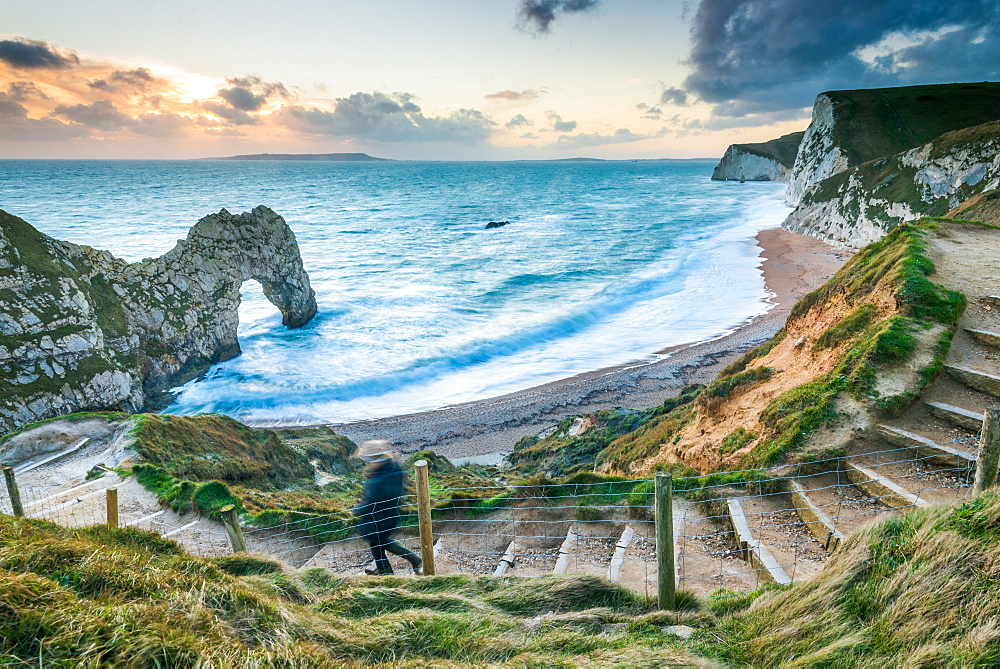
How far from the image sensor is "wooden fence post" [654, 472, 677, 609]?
14.5 feet

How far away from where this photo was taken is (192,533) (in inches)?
351

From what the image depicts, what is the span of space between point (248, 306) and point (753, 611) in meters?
36.6

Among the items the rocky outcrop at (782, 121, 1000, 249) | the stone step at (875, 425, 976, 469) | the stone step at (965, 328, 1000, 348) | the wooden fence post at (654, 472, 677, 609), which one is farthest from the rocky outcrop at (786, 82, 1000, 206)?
the wooden fence post at (654, 472, 677, 609)

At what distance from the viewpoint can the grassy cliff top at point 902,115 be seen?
5488 cm

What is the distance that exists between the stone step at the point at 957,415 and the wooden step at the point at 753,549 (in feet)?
9.75

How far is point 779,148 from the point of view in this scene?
123 m

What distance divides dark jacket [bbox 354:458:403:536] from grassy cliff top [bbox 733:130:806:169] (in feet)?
434

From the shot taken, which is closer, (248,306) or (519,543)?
(519,543)

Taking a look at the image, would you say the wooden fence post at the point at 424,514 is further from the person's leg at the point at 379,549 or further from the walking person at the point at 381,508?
the person's leg at the point at 379,549

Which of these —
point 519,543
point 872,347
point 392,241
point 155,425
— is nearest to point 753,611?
point 519,543

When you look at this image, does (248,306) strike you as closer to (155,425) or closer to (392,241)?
(155,425)

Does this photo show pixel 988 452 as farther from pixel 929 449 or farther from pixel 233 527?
pixel 233 527

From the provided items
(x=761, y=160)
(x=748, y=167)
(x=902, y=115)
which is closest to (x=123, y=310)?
(x=902, y=115)

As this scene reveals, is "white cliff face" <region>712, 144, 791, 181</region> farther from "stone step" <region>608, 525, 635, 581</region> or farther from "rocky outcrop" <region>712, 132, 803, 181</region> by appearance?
"stone step" <region>608, 525, 635, 581</region>
